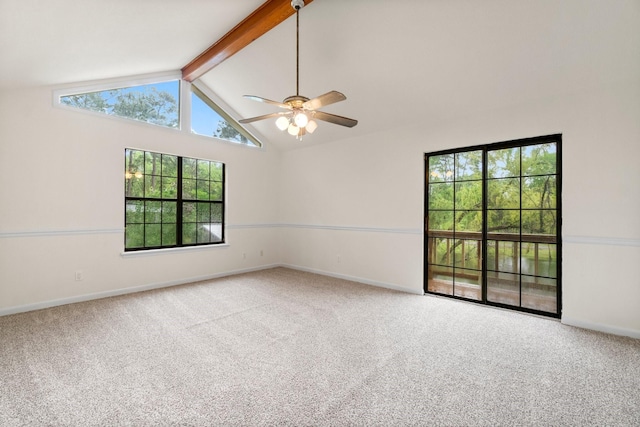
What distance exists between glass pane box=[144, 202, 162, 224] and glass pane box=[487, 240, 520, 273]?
4.90 m

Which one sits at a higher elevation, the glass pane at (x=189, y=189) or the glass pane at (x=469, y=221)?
the glass pane at (x=189, y=189)

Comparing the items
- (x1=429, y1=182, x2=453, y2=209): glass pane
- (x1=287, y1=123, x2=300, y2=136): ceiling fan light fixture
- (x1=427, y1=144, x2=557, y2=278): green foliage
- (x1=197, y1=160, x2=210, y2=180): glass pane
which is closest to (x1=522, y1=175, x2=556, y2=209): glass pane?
(x1=427, y1=144, x2=557, y2=278): green foliage

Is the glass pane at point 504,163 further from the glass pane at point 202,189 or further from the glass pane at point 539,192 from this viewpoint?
the glass pane at point 202,189

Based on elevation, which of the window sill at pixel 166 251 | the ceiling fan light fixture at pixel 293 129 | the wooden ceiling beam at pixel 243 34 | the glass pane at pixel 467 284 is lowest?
the glass pane at pixel 467 284

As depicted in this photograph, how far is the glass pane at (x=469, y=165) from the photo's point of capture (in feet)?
13.1

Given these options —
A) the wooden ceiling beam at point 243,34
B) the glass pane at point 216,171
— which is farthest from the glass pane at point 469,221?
the glass pane at point 216,171

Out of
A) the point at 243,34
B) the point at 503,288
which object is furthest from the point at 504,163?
the point at 243,34

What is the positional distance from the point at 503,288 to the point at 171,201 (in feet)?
16.7

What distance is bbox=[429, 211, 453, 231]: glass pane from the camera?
4230 millimetres

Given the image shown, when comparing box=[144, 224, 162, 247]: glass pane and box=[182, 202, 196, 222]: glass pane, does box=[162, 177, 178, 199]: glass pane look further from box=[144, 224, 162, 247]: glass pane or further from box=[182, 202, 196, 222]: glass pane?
box=[144, 224, 162, 247]: glass pane

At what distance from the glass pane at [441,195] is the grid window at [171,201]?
3.70 meters

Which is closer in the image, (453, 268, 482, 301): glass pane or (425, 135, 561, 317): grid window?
(425, 135, 561, 317): grid window

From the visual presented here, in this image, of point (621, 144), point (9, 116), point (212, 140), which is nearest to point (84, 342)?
point (9, 116)

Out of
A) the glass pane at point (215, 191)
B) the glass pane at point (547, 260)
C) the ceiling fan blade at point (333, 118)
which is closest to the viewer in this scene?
the ceiling fan blade at point (333, 118)
